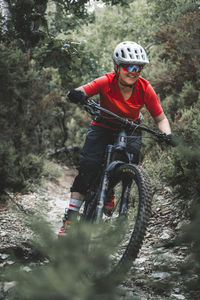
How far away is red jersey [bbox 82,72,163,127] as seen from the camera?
3094 mm

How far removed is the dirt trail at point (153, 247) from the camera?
1366 millimetres

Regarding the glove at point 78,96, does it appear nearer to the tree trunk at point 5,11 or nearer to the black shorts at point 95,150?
the black shorts at point 95,150

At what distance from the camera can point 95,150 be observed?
10.1 ft

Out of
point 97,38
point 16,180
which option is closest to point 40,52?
point 16,180

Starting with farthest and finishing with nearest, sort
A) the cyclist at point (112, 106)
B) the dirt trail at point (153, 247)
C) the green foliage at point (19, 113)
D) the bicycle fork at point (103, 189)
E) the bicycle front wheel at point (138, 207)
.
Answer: the green foliage at point (19, 113) → the cyclist at point (112, 106) → the bicycle fork at point (103, 189) → the bicycle front wheel at point (138, 207) → the dirt trail at point (153, 247)

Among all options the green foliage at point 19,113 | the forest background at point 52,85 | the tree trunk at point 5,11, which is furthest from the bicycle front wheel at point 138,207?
the tree trunk at point 5,11

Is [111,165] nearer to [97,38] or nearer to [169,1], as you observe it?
[169,1]

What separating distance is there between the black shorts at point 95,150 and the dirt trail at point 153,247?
57cm

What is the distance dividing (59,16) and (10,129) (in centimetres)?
724

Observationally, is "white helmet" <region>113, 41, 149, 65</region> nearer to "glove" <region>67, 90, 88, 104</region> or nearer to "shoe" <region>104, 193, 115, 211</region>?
"glove" <region>67, 90, 88, 104</region>

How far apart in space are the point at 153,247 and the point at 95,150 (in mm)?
1332

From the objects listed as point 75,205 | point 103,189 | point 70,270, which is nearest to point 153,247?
point 103,189

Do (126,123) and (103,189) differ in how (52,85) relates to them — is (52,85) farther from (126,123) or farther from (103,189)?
(103,189)

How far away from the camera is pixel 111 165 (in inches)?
107
